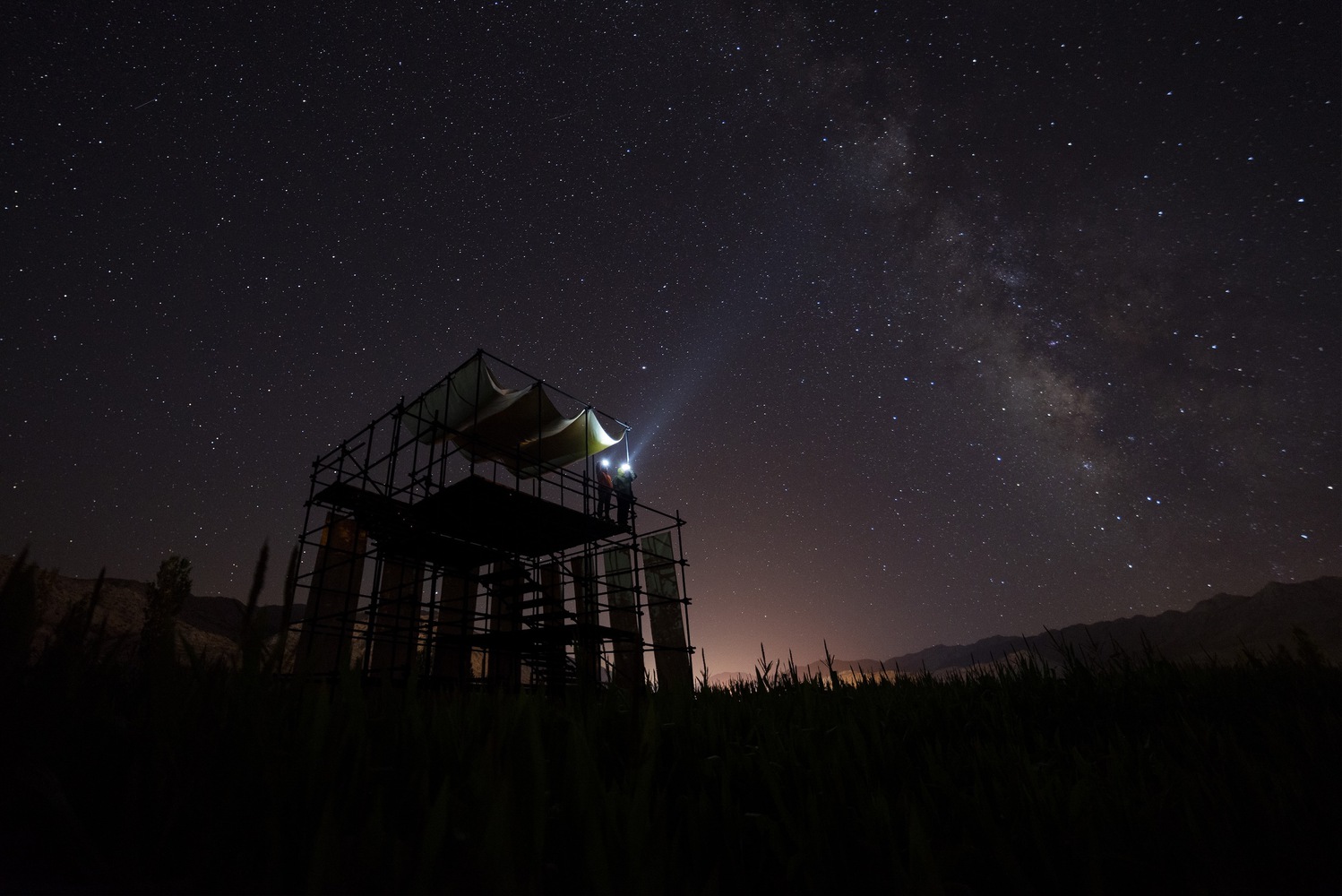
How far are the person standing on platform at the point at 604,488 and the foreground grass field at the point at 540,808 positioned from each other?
35.9 ft

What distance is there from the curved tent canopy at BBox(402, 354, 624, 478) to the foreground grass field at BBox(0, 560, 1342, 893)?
12.9m

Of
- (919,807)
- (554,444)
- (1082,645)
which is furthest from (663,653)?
(919,807)

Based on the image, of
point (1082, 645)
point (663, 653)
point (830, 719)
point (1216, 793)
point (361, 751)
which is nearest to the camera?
point (361, 751)

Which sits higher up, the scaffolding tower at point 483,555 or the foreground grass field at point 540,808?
the scaffolding tower at point 483,555

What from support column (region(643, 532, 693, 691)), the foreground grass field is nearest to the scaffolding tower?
support column (region(643, 532, 693, 691))

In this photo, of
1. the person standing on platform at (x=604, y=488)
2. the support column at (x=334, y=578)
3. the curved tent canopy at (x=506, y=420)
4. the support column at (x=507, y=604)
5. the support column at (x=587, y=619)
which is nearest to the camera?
the support column at (x=587, y=619)

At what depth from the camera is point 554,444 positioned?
17.1 metres

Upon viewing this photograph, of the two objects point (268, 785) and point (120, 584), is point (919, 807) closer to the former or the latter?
point (268, 785)

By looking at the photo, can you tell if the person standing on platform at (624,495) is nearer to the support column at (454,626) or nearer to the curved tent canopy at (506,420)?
the curved tent canopy at (506,420)

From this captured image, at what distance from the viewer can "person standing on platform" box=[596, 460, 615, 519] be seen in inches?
532

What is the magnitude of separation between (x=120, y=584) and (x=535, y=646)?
9666 cm

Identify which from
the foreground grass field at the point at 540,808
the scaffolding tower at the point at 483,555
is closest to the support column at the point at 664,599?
the scaffolding tower at the point at 483,555

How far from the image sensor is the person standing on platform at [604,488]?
1352 centimetres

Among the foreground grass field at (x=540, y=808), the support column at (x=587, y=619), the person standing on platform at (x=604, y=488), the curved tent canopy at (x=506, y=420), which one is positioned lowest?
the foreground grass field at (x=540, y=808)
